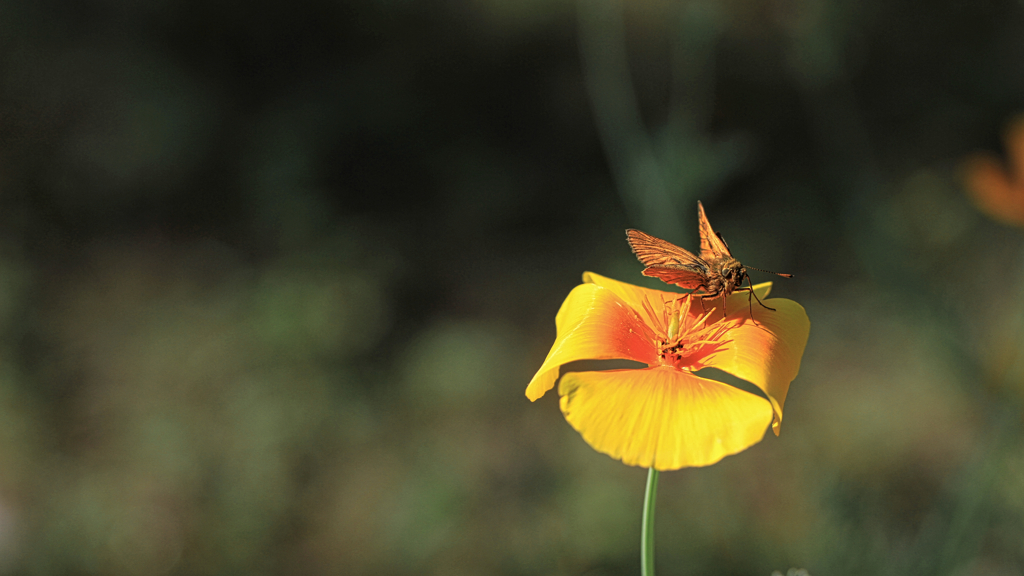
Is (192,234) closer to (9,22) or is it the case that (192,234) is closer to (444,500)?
(9,22)

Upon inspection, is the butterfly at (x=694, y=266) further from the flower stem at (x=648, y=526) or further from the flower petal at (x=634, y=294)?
the flower stem at (x=648, y=526)

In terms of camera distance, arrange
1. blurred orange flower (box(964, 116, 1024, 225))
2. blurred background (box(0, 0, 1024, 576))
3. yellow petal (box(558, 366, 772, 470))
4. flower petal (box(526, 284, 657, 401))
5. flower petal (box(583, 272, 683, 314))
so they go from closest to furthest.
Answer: yellow petal (box(558, 366, 772, 470)) → flower petal (box(526, 284, 657, 401)) → flower petal (box(583, 272, 683, 314)) → blurred orange flower (box(964, 116, 1024, 225)) → blurred background (box(0, 0, 1024, 576))

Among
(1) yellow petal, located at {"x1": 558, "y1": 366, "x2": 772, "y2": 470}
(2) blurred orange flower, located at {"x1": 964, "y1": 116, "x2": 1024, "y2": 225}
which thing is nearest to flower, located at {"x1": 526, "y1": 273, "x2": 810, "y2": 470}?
(1) yellow petal, located at {"x1": 558, "y1": 366, "x2": 772, "y2": 470}

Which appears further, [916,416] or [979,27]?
[979,27]

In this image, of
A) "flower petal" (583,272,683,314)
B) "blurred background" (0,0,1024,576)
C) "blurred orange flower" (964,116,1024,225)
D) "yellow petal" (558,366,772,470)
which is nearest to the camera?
"yellow petal" (558,366,772,470)

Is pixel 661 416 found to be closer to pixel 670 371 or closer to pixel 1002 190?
pixel 670 371

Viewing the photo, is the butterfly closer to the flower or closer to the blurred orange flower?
the flower

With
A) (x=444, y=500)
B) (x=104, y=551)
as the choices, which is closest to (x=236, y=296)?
(x=104, y=551)
